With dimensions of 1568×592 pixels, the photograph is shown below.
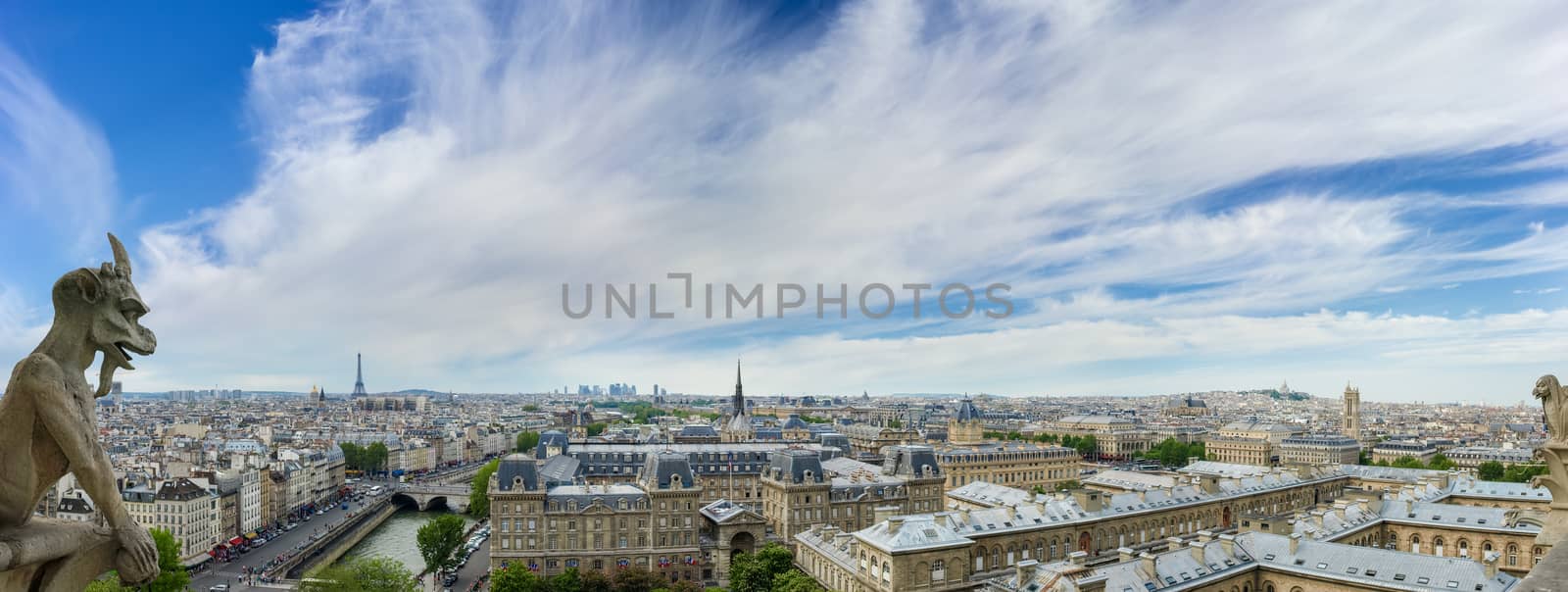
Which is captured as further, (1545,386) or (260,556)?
(260,556)

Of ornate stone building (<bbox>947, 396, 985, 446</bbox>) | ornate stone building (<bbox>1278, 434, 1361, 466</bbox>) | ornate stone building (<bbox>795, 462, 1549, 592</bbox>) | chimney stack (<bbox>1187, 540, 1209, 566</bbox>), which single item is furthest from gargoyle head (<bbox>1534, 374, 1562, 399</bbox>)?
ornate stone building (<bbox>1278, 434, 1361, 466</bbox>)

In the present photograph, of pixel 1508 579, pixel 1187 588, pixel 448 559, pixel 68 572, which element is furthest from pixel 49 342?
pixel 448 559

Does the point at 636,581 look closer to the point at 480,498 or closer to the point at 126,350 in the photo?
the point at 480,498

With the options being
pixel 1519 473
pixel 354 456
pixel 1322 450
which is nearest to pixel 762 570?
pixel 1519 473

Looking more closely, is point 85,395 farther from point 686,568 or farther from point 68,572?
point 686,568

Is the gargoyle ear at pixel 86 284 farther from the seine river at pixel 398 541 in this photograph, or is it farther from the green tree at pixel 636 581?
the seine river at pixel 398 541

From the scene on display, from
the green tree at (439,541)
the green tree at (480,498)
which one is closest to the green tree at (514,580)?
the green tree at (439,541)
